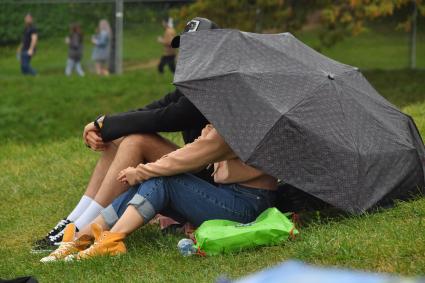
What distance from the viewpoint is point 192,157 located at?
6.09 m

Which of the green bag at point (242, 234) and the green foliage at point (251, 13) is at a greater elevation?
the green bag at point (242, 234)

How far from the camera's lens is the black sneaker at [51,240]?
6.63 metres

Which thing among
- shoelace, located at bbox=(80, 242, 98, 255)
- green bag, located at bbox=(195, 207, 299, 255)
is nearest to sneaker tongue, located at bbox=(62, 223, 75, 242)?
shoelace, located at bbox=(80, 242, 98, 255)

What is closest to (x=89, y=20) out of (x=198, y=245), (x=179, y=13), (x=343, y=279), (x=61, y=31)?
(x=61, y=31)

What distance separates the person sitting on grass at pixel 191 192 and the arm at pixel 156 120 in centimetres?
29

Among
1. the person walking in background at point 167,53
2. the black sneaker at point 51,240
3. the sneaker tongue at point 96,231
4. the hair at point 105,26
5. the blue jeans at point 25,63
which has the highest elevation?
the sneaker tongue at point 96,231

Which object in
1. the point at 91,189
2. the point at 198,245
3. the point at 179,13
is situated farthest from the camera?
the point at 179,13

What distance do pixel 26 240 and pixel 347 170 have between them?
239cm

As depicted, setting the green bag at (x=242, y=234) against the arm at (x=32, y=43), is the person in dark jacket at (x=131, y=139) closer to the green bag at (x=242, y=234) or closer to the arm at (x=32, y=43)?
the green bag at (x=242, y=234)

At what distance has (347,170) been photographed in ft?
19.7

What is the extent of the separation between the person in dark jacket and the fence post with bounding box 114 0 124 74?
43.5 ft

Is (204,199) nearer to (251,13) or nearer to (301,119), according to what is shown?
(301,119)

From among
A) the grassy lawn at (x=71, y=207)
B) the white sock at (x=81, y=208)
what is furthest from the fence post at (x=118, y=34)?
the white sock at (x=81, y=208)

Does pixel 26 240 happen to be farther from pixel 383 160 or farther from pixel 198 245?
pixel 383 160
